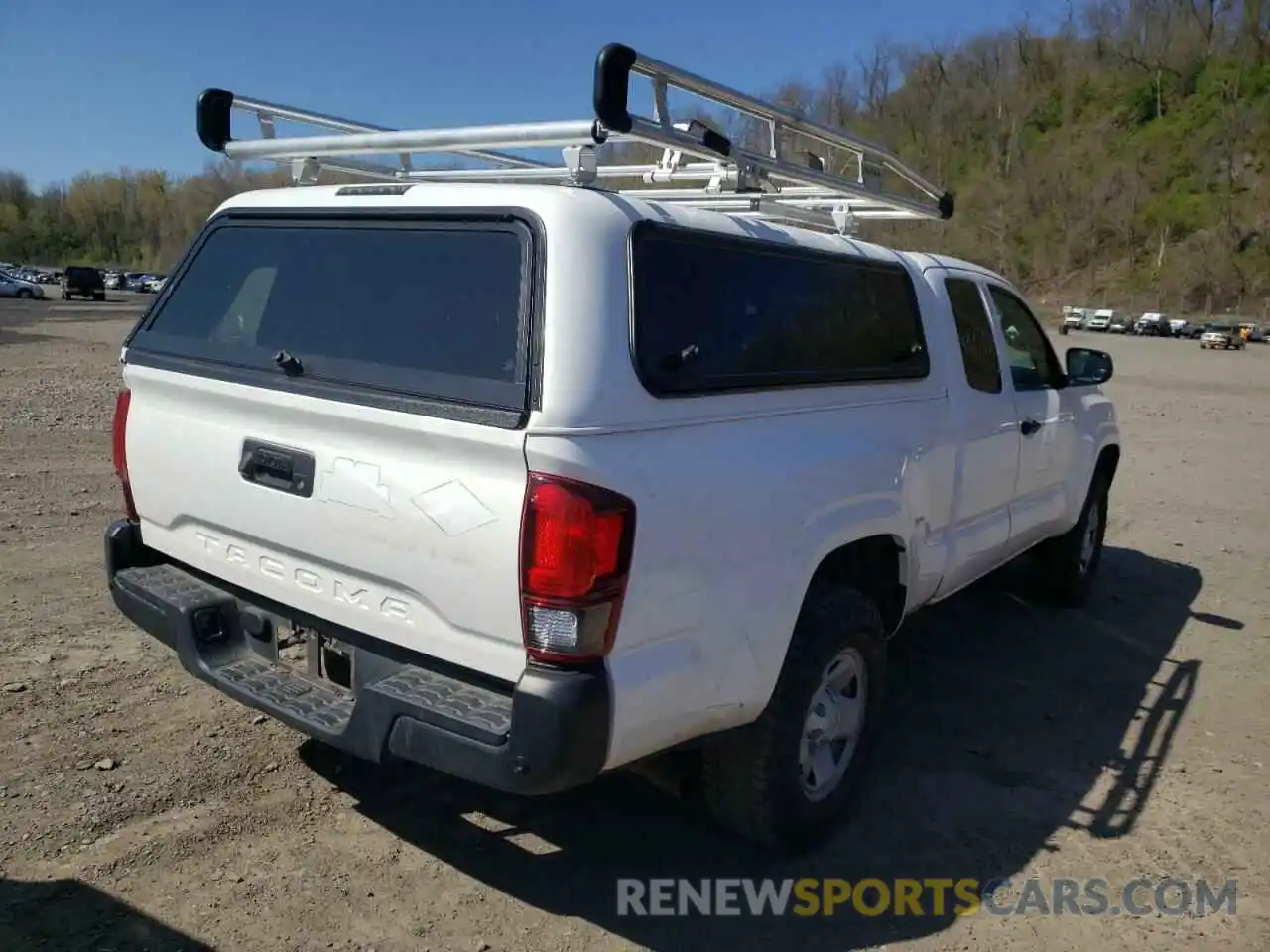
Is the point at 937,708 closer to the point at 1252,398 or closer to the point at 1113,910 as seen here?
the point at 1113,910

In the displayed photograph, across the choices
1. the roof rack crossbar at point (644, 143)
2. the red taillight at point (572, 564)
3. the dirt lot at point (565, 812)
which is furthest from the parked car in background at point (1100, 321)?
the red taillight at point (572, 564)

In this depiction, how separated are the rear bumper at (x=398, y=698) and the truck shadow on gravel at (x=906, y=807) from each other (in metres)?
0.72

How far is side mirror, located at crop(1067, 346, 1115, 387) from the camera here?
18.6 ft

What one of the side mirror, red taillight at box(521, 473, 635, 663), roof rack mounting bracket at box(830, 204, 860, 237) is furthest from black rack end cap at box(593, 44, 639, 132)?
the side mirror

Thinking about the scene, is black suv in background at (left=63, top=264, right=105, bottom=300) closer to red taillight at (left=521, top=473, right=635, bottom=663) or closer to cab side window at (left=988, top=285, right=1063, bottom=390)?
cab side window at (left=988, top=285, right=1063, bottom=390)

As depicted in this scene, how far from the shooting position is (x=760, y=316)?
3291mm

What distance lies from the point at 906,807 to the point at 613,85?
2.71 metres

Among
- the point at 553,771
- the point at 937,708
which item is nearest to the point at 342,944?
the point at 553,771

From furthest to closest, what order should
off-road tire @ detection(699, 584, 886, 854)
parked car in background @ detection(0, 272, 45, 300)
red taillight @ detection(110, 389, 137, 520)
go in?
parked car in background @ detection(0, 272, 45, 300) < red taillight @ detection(110, 389, 137, 520) < off-road tire @ detection(699, 584, 886, 854)

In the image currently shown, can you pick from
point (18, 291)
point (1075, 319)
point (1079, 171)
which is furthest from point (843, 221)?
point (1079, 171)

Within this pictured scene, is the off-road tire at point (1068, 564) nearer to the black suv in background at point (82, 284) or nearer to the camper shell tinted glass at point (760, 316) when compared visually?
the camper shell tinted glass at point (760, 316)

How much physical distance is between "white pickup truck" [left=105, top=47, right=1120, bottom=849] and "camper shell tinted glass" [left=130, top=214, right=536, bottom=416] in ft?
0.03

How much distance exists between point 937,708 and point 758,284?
2.40 meters

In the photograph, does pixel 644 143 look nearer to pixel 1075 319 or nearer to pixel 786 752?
pixel 786 752
